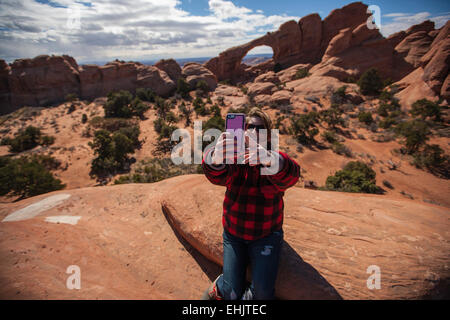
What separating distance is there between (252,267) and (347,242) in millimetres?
1491

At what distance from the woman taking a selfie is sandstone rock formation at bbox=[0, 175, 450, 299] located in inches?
19.9

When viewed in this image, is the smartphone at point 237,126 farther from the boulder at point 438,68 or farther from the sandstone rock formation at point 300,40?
the sandstone rock formation at point 300,40

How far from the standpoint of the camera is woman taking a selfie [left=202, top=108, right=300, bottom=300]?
1.83 metres

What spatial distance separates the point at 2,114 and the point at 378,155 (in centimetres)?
4452

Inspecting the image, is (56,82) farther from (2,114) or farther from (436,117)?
(436,117)

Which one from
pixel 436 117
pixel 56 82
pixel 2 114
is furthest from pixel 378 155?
pixel 2 114

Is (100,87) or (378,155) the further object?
(100,87)

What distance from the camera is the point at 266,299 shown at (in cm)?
195

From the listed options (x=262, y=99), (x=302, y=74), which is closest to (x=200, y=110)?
(x=262, y=99)

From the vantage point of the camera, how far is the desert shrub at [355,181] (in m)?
7.97

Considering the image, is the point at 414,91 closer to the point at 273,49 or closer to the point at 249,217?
the point at 273,49

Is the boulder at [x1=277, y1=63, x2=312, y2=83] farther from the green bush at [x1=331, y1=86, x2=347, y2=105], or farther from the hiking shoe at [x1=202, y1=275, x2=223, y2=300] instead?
the hiking shoe at [x1=202, y1=275, x2=223, y2=300]

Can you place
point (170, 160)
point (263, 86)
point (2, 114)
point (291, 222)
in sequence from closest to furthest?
point (291, 222), point (170, 160), point (263, 86), point (2, 114)

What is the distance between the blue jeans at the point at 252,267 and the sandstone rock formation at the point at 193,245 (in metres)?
0.42
